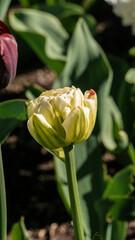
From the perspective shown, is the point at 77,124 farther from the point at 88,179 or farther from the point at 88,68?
the point at 88,68

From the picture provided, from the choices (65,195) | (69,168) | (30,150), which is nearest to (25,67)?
(30,150)

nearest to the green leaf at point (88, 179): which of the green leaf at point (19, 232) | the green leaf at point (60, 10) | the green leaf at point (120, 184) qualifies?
the green leaf at point (120, 184)

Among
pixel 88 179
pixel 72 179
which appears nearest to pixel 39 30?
pixel 88 179

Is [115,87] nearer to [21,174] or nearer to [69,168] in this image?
[21,174]

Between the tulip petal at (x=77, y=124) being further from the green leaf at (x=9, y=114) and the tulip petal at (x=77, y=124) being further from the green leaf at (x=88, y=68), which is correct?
the green leaf at (x=88, y=68)

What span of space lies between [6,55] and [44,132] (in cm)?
13

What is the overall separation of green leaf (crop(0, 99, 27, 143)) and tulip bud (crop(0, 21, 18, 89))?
150mm

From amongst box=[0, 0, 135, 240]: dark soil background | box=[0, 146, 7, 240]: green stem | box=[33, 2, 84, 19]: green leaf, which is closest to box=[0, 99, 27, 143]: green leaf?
box=[0, 146, 7, 240]: green stem

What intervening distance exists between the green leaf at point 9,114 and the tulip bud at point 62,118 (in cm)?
Answer: 23

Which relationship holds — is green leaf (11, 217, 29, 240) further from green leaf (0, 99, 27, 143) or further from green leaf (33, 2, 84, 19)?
green leaf (33, 2, 84, 19)

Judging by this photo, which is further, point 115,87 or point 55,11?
point 55,11

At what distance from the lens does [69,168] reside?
0.52 metres

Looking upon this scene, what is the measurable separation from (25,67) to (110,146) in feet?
3.33

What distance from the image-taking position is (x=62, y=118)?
51cm
